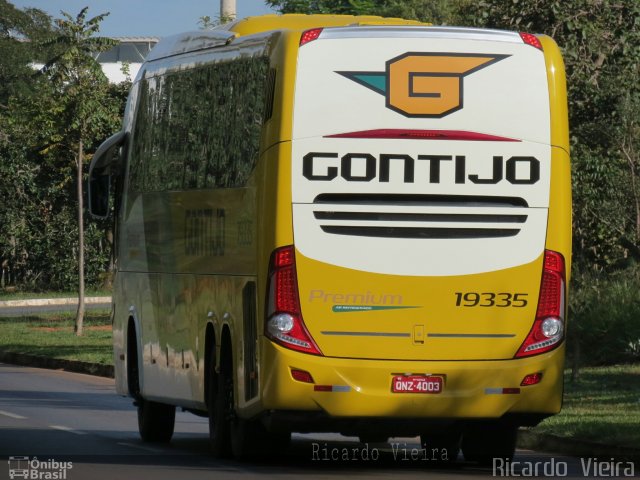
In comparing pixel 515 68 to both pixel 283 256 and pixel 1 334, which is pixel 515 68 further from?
pixel 1 334

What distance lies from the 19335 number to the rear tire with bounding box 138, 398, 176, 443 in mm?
5197

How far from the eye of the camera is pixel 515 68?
505 inches

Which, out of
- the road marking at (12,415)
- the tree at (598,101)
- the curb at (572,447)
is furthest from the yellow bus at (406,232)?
the tree at (598,101)

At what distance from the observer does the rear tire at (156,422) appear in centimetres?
1688

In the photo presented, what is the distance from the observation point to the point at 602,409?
1802cm

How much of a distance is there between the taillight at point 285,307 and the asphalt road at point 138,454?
1.06m

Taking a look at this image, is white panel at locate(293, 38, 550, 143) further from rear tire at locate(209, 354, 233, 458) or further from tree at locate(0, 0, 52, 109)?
tree at locate(0, 0, 52, 109)

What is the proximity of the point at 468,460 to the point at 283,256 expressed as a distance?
306 cm

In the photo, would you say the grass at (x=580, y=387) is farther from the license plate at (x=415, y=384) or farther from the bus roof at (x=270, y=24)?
the bus roof at (x=270, y=24)

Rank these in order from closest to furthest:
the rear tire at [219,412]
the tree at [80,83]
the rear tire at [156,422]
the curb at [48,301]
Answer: the rear tire at [219,412]
the rear tire at [156,422]
the tree at [80,83]
the curb at [48,301]

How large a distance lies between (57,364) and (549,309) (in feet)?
59.8

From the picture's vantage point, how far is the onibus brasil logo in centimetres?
1264

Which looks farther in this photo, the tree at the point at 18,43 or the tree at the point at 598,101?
the tree at the point at 18,43

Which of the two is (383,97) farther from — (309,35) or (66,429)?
(66,429)
